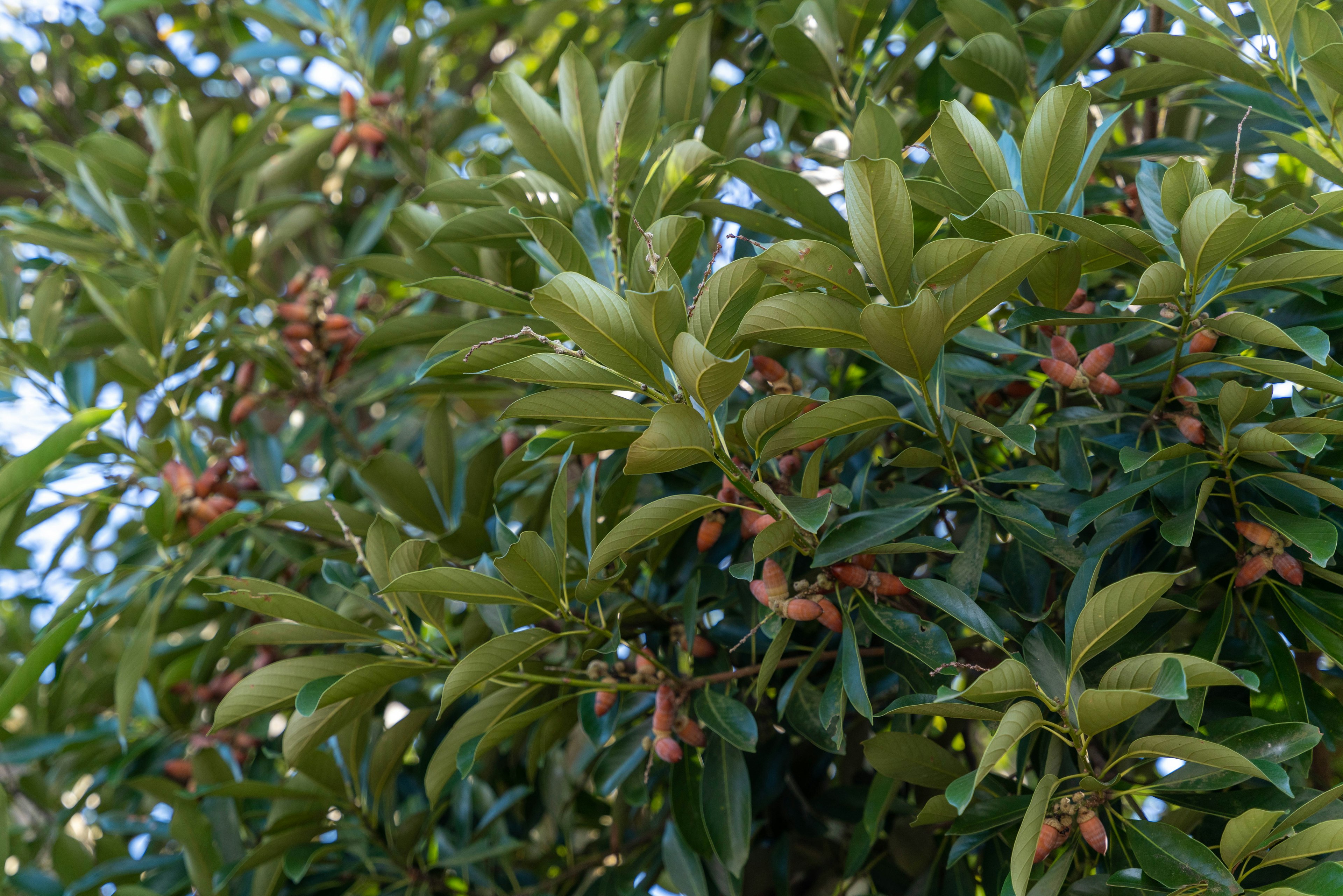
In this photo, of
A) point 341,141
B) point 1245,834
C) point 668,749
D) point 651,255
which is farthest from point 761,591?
point 341,141

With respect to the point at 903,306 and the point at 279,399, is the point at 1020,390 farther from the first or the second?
the point at 279,399

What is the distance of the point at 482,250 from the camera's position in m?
1.49

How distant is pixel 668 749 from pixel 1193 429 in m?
0.71

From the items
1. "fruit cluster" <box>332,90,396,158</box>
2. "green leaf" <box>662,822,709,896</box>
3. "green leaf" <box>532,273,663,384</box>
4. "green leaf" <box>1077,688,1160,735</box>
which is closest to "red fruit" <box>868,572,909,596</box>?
"green leaf" <box>1077,688,1160,735</box>

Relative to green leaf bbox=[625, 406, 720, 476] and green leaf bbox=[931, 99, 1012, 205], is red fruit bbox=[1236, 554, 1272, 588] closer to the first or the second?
green leaf bbox=[931, 99, 1012, 205]

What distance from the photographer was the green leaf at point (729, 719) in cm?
109

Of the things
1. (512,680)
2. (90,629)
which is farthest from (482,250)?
(90,629)

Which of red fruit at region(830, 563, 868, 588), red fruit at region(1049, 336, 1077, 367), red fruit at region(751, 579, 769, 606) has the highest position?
red fruit at region(1049, 336, 1077, 367)

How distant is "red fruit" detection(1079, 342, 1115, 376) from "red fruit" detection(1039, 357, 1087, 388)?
0.07ft

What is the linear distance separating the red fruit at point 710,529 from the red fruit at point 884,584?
0.77 ft

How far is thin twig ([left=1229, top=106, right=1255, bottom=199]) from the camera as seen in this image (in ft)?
2.96

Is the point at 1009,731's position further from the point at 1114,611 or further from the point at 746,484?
the point at 746,484

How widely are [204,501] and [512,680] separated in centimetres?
79

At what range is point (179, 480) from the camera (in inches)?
66.5
